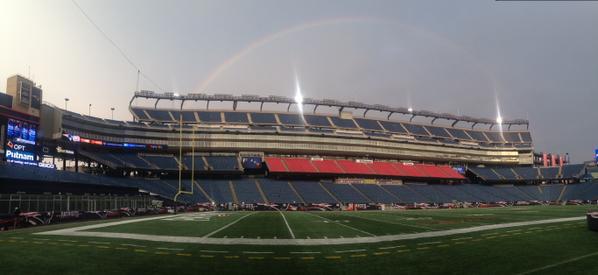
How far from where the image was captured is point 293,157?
105250 mm

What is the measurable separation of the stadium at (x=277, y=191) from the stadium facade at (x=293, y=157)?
0.43m

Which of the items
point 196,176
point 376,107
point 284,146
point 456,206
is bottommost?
point 456,206

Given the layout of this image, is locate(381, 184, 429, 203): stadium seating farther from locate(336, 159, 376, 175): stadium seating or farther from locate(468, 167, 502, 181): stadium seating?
locate(468, 167, 502, 181): stadium seating

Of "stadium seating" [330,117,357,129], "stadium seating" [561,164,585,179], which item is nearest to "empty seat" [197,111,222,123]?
"stadium seating" [330,117,357,129]

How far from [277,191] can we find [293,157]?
20038 mm

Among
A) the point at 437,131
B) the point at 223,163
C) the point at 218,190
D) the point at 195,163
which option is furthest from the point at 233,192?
the point at 437,131

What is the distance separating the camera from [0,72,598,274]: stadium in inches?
653

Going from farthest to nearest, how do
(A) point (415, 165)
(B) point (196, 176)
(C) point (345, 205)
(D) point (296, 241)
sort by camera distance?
1. (A) point (415, 165)
2. (B) point (196, 176)
3. (C) point (345, 205)
4. (D) point (296, 241)

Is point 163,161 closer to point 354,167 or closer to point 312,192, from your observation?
point 312,192

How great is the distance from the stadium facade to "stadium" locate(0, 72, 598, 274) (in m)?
0.43

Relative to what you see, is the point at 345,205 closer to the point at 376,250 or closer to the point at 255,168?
the point at 255,168

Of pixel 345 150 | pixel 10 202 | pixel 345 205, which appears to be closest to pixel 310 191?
pixel 345 205

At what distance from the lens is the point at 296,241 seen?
20734 millimetres

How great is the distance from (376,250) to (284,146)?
8553 centimetres
